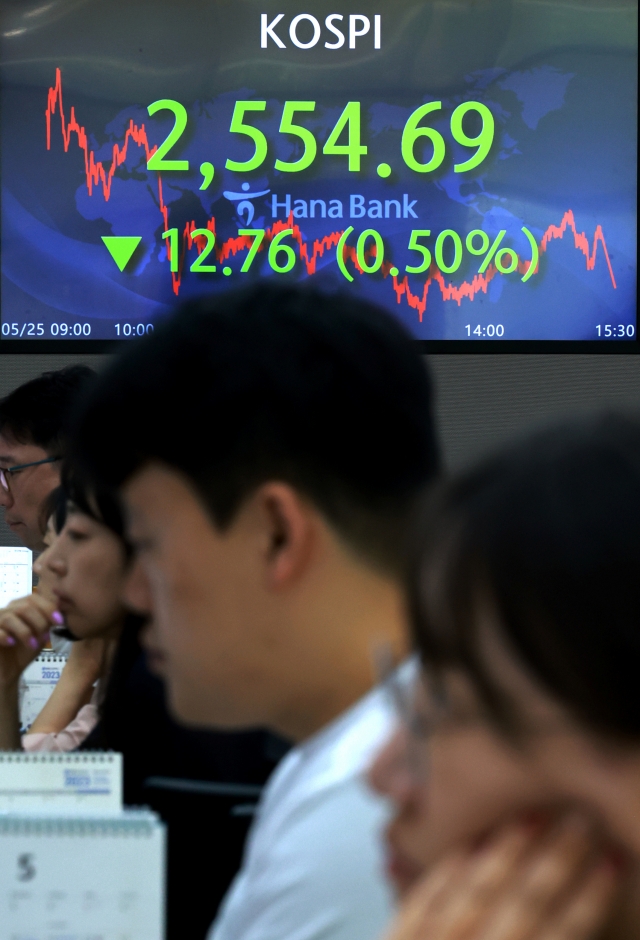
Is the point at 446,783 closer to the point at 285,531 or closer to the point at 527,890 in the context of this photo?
the point at 527,890

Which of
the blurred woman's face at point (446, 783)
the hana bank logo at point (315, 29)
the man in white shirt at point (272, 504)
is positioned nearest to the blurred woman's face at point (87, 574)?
the man in white shirt at point (272, 504)

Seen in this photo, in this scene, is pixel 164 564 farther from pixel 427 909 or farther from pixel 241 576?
pixel 427 909

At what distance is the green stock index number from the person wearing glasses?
0.81 meters

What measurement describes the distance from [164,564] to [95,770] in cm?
24

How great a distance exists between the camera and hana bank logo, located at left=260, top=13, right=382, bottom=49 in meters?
3.01

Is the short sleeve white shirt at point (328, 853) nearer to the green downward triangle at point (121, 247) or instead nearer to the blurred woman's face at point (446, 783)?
the blurred woman's face at point (446, 783)

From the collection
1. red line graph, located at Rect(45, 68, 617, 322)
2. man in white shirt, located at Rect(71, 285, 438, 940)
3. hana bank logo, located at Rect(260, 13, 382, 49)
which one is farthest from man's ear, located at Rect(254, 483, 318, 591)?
hana bank logo, located at Rect(260, 13, 382, 49)

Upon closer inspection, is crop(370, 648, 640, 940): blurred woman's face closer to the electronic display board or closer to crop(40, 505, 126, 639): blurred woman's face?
crop(40, 505, 126, 639): blurred woman's face

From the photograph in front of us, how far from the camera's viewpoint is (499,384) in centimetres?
315

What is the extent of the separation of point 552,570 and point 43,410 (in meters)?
2.06

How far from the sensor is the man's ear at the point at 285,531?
2.35ft

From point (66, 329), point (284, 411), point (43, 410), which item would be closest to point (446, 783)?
point (284, 411)

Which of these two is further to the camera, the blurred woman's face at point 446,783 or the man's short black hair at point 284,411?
the man's short black hair at point 284,411

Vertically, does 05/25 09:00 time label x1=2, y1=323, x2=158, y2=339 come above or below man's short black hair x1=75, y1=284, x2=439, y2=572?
above
